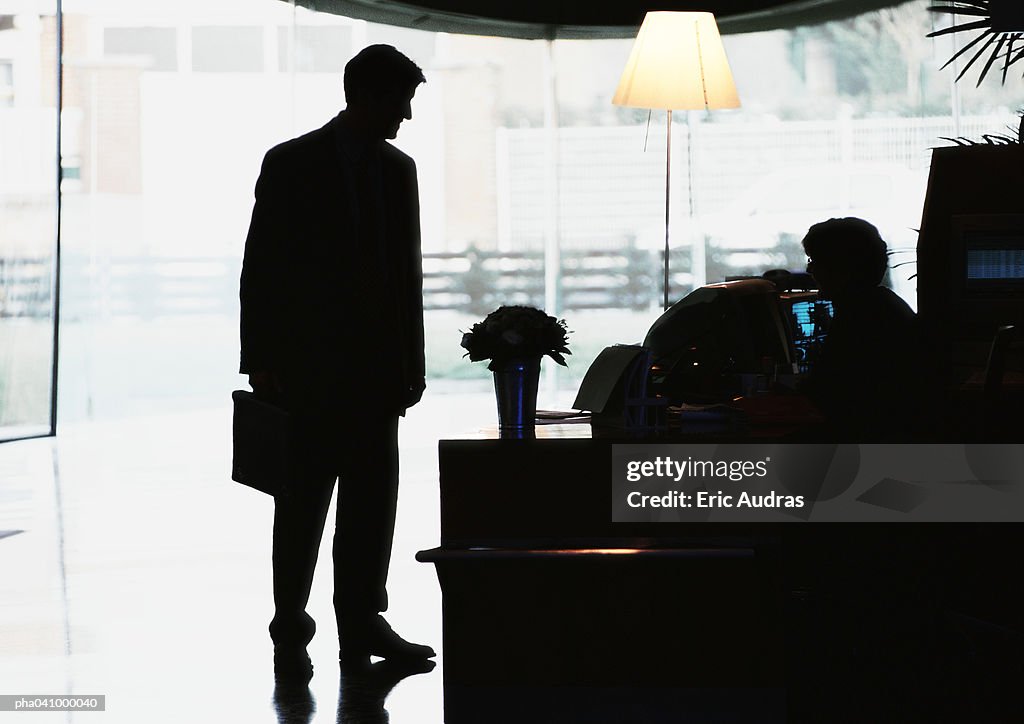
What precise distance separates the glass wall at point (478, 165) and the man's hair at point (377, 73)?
667 centimetres

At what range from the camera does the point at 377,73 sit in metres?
3.10

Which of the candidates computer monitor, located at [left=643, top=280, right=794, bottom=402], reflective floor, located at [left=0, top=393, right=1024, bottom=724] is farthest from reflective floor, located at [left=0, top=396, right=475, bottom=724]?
computer monitor, located at [left=643, top=280, right=794, bottom=402]

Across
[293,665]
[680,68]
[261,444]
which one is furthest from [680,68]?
[293,665]

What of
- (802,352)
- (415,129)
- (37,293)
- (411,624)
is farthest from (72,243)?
(802,352)

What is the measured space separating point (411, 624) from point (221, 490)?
9.78 feet

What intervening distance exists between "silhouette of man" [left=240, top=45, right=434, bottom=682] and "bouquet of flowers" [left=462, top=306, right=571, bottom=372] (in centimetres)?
34

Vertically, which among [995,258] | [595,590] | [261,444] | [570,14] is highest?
[570,14]

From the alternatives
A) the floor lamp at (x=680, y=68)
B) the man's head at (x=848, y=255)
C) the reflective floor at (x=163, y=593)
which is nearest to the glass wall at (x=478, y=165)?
the reflective floor at (x=163, y=593)

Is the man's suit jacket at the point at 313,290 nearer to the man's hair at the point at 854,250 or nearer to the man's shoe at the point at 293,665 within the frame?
the man's shoe at the point at 293,665

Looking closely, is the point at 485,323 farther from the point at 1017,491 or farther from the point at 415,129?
the point at 415,129

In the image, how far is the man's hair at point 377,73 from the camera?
309cm

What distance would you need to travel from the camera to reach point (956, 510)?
10.2 feet

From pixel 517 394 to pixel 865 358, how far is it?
2.71ft

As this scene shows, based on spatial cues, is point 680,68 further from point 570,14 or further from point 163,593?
point 570,14
